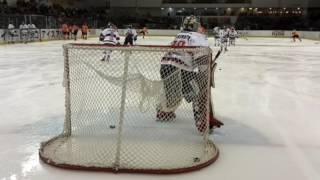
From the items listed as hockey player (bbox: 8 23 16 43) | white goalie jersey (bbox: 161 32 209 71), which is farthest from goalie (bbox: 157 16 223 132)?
hockey player (bbox: 8 23 16 43)

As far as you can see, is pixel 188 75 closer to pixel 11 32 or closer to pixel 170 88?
pixel 170 88

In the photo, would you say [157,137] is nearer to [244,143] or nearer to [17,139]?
[244,143]

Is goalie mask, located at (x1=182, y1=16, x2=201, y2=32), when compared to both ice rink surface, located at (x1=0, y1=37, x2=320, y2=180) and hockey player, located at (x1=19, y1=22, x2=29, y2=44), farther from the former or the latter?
hockey player, located at (x1=19, y1=22, x2=29, y2=44)

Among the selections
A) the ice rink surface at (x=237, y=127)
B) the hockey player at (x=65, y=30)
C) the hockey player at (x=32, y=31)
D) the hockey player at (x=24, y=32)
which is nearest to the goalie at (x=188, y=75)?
the ice rink surface at (x=237, y=127)

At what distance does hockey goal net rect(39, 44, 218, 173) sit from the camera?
375 centimetres

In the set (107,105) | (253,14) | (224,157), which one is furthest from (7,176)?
(253,14)

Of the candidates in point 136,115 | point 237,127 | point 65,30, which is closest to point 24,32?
point 65,30

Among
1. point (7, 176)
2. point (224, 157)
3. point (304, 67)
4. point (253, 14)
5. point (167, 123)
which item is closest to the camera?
point (7, 176)

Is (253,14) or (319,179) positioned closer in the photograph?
(319,179)

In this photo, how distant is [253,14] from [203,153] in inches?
1599

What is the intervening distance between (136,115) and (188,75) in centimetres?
103

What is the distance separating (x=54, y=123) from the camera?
5.12 meters

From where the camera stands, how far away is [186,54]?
4.41 m

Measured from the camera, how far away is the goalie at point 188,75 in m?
4.40
